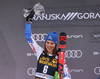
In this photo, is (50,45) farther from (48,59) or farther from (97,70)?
(97,70)

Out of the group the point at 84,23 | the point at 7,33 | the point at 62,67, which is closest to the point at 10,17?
the point at 7,33

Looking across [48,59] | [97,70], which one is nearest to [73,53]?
[97,70]

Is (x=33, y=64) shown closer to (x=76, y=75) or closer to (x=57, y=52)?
(x=76, y=75)

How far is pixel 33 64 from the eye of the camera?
374cm

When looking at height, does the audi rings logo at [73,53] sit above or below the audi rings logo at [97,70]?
above

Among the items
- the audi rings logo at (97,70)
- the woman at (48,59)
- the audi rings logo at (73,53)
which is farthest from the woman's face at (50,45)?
the audi rings logo at (97,70)

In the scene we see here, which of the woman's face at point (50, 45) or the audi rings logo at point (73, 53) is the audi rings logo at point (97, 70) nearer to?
the audi rings logo at point (73, 53)

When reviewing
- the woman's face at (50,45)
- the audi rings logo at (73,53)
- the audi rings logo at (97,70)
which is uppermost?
the woman's face at (50,45)

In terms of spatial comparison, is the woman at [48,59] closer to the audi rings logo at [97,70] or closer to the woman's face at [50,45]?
the woman's face at [50,45]

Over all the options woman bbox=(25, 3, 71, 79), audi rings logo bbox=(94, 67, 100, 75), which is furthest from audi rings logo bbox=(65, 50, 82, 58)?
woman bbox=(25, 3, 71, 79)

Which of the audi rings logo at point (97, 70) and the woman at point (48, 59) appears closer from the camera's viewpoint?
the woman at point (48, 59)

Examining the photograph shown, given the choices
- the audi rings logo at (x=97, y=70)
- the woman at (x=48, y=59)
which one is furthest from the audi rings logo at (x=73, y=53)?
the woman at (x=48, y=59)

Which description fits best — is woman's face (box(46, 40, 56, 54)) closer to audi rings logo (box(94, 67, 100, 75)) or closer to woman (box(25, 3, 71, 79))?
woman (box(25, 3, 71, 79))

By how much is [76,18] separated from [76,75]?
1.29 meters
